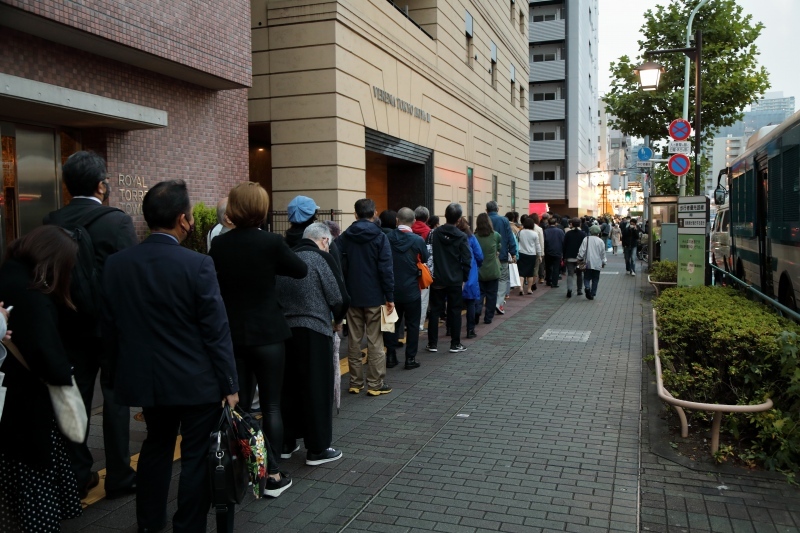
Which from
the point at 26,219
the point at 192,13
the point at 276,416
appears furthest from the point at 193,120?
the point at 276,416

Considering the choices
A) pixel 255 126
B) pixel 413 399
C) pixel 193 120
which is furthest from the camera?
pixel 255 126

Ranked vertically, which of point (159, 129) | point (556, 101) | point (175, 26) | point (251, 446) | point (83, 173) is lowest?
point (251, 446)

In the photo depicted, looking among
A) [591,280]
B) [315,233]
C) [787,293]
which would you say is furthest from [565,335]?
[315,233]

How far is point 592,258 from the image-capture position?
49.6 ft

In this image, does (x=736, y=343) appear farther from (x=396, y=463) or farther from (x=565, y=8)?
(x=565, y=8)

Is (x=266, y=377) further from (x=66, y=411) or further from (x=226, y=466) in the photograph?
(x=66, y=411)

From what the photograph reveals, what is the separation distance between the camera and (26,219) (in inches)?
330

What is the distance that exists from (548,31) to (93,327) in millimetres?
60801

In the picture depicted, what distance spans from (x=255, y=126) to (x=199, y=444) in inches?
466

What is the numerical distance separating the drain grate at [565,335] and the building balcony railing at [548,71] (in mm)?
52680

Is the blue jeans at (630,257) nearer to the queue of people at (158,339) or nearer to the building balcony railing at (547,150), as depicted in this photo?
the queue of people at (158,339)

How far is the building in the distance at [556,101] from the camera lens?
59.5 m

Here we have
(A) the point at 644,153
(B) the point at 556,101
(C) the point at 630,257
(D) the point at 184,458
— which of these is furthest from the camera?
(B) the point at 556,101

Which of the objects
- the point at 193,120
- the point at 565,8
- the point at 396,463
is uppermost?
the point at 565,8
